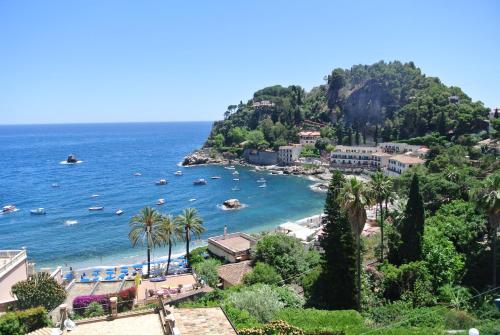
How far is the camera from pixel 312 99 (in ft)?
583

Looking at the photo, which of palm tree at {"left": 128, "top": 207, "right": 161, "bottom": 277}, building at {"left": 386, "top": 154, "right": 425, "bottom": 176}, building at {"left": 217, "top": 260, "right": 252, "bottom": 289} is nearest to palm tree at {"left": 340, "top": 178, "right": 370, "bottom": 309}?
building at {"left": 217, "top": 260, "right": 252, "bottom": 289}

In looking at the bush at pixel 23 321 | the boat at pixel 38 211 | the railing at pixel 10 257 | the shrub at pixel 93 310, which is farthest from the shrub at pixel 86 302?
the boat at pixel 38 211

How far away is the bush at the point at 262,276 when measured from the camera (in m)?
29.1

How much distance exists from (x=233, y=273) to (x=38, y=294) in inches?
548

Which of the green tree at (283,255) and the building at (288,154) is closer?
the green tree at (283,255)

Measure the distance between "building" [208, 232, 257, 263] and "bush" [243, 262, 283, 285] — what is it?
6.16m

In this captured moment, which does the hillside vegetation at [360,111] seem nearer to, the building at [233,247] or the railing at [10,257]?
the building at [233,247]

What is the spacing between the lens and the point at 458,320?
2044 cm

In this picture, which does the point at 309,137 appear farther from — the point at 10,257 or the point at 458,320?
the point at 458,320

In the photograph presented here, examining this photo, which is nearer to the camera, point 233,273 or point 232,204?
point 233,273

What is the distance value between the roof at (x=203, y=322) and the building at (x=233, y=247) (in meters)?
16.9

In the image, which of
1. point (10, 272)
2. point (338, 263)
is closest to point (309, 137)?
point (338, 263)

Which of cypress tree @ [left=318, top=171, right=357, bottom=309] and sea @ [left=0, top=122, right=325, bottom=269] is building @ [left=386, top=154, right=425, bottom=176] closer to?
sea @ [left=0, top=122, right=325, bottom=269]

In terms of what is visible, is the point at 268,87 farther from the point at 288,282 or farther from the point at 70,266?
the point at 288,282
